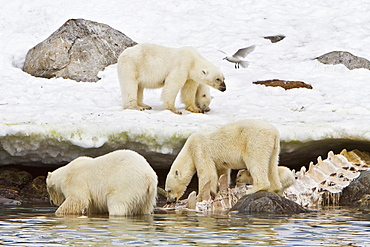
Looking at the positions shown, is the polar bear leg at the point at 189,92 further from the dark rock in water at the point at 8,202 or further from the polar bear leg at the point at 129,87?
the dark rock in water at the point at 8,202

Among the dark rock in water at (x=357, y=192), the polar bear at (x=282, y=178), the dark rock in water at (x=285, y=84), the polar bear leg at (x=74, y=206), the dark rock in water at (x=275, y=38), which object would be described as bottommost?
the polar bear leg at (x=74, y=206)

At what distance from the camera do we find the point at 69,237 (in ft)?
20.8

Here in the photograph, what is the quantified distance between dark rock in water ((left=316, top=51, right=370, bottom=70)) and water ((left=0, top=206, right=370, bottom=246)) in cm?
952

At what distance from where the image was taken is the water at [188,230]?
6.07 meters

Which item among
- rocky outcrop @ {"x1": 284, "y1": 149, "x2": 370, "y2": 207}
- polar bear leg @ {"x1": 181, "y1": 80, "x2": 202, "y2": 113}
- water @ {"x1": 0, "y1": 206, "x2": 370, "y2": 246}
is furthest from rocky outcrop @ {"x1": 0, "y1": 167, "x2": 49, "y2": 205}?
rocky outcrop @ {"x1": 284, "y1": 149, "x2": 370, "y2": 207}

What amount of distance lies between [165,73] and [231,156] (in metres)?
4.46

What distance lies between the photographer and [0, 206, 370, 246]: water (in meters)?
6.07

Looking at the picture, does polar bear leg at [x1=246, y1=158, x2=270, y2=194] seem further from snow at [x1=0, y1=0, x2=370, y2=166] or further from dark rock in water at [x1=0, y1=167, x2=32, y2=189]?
dark rock in water at [x1=0, y1=167, x2=32, y2=189]

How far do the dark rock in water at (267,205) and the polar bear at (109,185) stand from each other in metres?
1.35

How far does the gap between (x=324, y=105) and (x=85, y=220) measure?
7627 mm

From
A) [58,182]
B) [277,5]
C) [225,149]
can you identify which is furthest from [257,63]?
[58,182]

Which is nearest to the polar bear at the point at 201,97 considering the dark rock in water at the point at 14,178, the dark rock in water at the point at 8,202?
the dark rock in water at the point at 14,178

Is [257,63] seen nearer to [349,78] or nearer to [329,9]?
[349,78]

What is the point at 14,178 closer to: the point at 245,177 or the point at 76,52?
the point at 245,177
